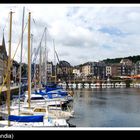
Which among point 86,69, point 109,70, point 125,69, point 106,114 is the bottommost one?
point 106,114

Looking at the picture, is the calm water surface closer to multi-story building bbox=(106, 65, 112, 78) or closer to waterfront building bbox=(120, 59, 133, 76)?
multi-story building bbox=(106, 65, 112, 78)

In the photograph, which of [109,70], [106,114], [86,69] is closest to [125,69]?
[109,70]

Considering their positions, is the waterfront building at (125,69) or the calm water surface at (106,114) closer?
the calm water surface at (106,114)

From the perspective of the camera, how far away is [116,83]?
86.6m

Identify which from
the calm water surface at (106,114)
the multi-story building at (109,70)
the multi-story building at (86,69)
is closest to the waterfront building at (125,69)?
the multi-story building at (109,70)

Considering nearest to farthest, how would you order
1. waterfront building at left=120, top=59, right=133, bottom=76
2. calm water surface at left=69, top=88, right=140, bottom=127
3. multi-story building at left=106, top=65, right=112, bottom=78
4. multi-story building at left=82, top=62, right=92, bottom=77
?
calm water surface at left=69, top=88, right=140, bottom=127 → multi-story building at left=106, top=65, right=112, bottom=78 → multi-story building at left=82, top=62, right=92, bottom=77 → waterfront building at left=120, top=59, right=133, bottom=76

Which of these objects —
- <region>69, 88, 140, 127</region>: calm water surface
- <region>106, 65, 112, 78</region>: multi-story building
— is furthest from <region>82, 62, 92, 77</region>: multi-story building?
<region>69, 88, 140, 127</region>: calm water surface

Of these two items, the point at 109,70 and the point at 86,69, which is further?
the point at 86,69

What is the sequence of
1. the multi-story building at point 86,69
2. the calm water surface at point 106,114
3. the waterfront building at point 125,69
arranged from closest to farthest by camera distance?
the calm water surface at point 106,114
the multi-story building at point 86,69
the waterfront building at point 125,69

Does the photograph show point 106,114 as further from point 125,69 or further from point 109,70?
point 125,69

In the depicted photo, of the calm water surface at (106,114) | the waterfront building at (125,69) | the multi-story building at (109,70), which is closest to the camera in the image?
the calm water surface at (106,114)

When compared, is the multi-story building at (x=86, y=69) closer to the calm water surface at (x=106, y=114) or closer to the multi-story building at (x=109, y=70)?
the multi-story building at (x=109, y=70)
